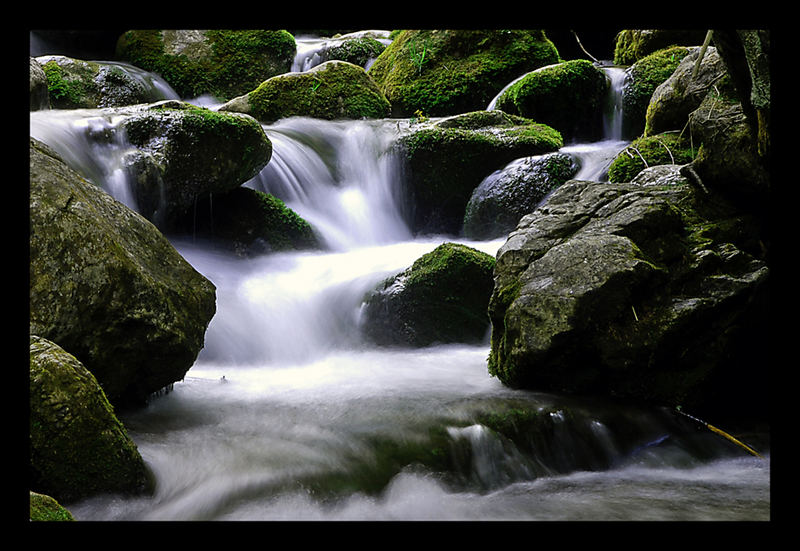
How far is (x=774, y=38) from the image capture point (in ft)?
4.29

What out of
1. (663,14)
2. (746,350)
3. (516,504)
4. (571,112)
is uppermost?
(571,112)

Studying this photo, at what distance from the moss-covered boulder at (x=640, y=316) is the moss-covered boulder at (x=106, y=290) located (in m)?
2.16

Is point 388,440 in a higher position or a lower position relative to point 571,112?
lower

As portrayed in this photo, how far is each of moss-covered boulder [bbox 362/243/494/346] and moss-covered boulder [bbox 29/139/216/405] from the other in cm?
211

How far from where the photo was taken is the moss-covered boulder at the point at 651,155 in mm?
6527

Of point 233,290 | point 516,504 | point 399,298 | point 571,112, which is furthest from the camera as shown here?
point 571,112

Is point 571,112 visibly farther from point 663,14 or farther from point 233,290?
point 663,14

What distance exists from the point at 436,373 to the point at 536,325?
3.53 ft

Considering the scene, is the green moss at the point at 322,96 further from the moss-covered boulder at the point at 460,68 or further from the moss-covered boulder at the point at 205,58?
the moss-covered boulder at the point at 205,58

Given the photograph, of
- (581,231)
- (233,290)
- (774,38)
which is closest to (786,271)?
(774,38)

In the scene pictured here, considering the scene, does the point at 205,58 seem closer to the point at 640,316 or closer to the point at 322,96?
the point at 322,96

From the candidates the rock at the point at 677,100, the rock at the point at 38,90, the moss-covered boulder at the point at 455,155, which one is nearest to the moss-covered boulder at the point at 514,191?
→ the moss-covered boulder at the point at 455,155

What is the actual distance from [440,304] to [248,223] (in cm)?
303

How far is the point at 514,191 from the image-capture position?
26.4 ft
